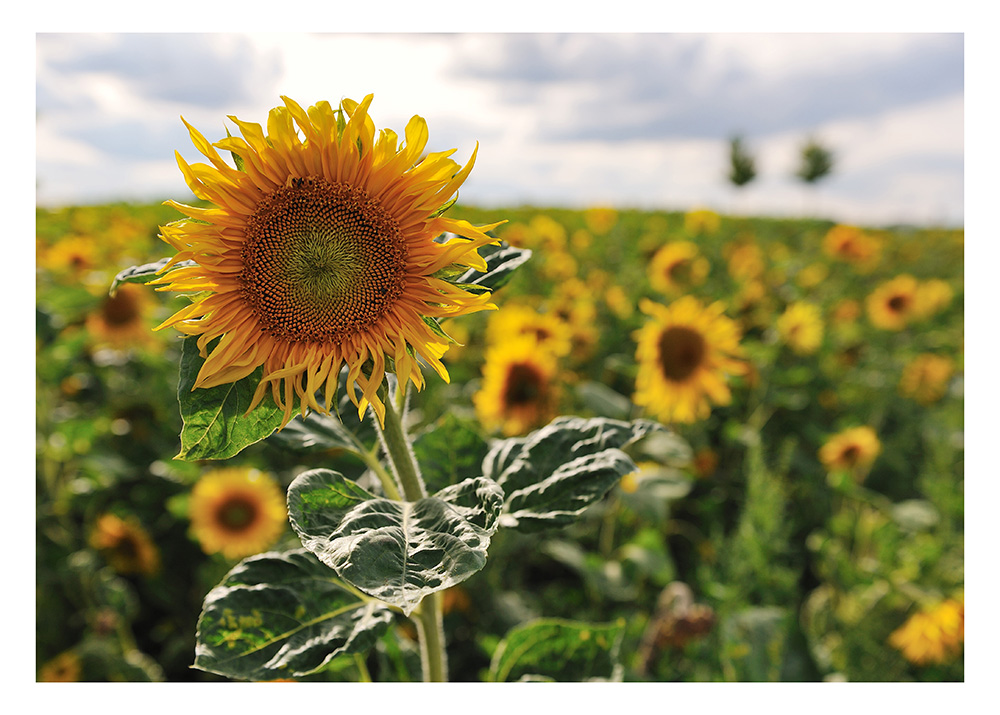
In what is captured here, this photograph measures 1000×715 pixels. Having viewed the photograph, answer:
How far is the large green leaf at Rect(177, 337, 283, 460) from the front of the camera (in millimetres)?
674

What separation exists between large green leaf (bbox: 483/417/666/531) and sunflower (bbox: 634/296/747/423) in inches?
60.6

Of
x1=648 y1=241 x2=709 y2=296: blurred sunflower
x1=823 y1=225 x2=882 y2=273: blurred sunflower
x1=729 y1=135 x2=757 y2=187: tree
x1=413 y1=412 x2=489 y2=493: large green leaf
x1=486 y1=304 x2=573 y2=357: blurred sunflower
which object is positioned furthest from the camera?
x1=729 y1=135 x2=757 y2=187: tree

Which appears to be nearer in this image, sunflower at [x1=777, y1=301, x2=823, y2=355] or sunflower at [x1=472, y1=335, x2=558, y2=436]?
sunflower at [x1=472, y1=335, x2=558, y2=436]

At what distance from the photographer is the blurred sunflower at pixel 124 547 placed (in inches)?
86.6

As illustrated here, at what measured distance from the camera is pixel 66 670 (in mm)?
1898

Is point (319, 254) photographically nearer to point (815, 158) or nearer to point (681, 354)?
point (681, 354)

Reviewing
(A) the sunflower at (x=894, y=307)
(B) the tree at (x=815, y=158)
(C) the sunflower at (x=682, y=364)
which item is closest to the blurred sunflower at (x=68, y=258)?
(C) the sunflower at (x=682, y=364)

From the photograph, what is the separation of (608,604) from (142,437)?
182cm

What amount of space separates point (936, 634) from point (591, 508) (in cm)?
102

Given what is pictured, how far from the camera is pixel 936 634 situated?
185cm

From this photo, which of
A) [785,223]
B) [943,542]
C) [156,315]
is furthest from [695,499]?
[785,223]

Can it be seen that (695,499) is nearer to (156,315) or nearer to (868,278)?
(156,315)

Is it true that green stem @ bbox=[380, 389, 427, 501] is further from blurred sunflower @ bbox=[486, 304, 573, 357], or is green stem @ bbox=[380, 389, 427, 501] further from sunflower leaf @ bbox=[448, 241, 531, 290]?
blurred sunflower @ bbox=[486, 304, 573, 357]

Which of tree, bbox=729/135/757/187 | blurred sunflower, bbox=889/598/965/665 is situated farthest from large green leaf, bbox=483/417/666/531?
tree, bbox=729/135/757/187
